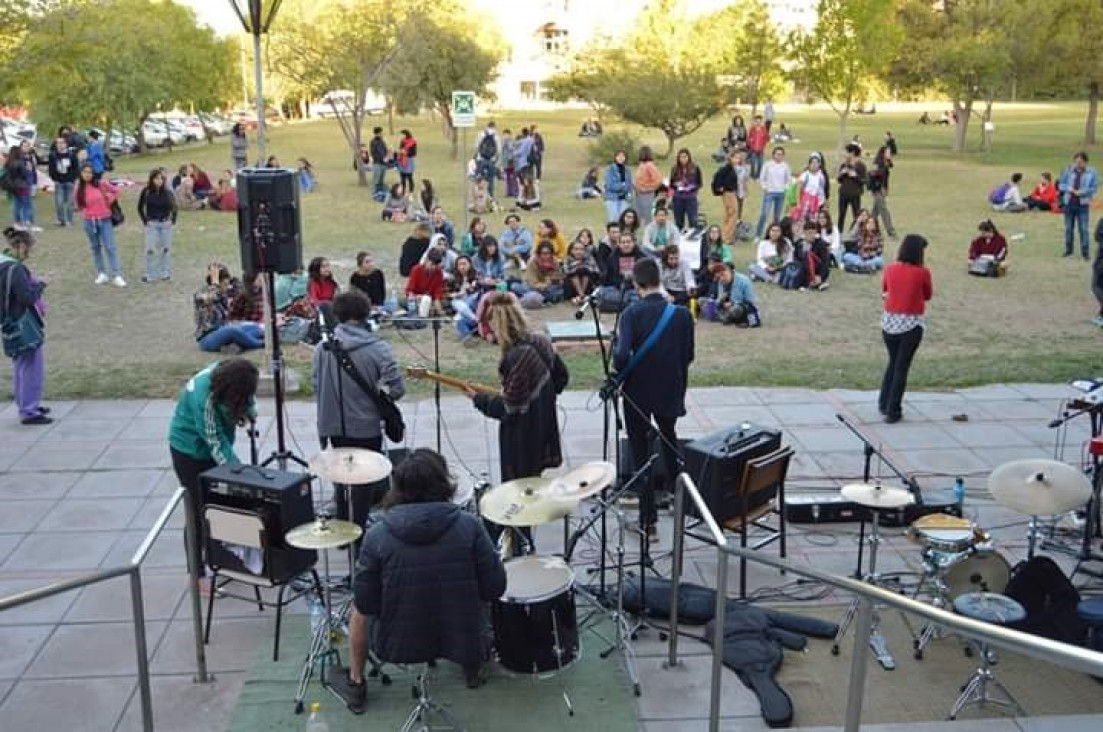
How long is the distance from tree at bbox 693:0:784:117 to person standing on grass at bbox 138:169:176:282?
26.5 metres

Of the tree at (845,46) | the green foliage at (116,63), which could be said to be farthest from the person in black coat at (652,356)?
the tree at (845,46)

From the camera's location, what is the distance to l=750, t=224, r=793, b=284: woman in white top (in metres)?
16.5

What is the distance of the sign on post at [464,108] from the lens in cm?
→ 1733

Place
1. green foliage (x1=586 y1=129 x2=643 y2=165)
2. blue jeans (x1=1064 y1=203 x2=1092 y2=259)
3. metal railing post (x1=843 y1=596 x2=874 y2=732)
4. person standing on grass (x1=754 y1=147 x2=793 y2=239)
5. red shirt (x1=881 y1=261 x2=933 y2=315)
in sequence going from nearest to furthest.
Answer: metal railing post (x1=843 y1=596 x2=874 y2=732) < red shirt (x1=881 y1=261 x2=933 y2=315) < blue jeans (x1=1064 y1=203 x2=1092 y2=259) < person standing on grass (x1=754 y1=147 x2=793 y2=239) < green foliage (x1=586 y1=129 x2=643 y2=165)

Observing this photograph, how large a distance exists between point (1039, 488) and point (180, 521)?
18.7 ft

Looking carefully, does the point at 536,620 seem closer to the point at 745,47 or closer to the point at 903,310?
the point at 903,310

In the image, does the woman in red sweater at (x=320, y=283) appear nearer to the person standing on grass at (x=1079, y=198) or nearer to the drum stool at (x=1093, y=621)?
the drum stool at (x=1093, y=621)

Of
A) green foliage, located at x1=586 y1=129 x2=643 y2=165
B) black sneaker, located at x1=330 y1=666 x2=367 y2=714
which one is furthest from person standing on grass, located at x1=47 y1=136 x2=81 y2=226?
black sneaker, located at x1=330 y1=666 x2=367 y2=714

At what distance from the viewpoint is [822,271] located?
1606 centimetres

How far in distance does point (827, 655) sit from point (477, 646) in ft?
7.25

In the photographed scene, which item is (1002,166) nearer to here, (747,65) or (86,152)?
(747,65)

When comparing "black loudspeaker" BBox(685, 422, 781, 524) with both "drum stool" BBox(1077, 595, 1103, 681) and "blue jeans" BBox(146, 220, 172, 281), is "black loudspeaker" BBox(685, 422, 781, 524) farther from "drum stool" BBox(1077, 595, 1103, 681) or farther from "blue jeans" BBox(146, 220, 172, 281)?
"blue jeans" BBox(146, 220, 172, 281)

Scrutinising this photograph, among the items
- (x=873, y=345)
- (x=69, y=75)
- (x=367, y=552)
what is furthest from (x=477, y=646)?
(x=69, y=75)

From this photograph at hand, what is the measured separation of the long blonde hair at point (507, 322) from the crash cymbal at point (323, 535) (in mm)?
1525
